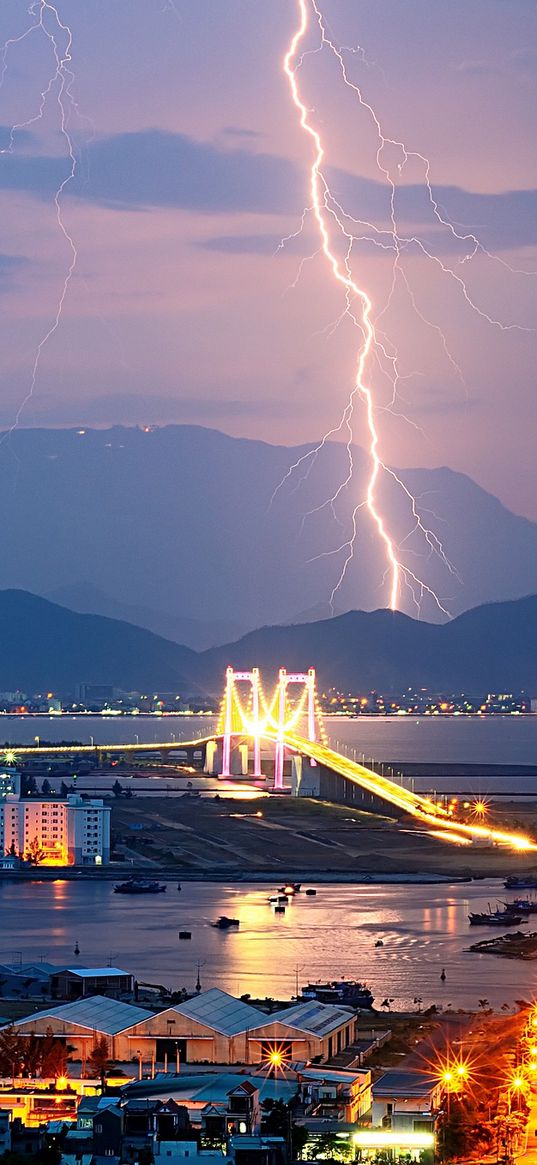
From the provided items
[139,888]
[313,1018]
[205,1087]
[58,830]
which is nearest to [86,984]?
[313,1018]

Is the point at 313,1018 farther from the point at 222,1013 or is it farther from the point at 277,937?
the point at 277,937

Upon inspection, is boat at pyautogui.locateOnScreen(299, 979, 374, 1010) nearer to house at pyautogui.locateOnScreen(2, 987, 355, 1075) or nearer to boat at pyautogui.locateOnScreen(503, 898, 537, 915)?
house at pyautogui.locateOnScreen(2, 987, 355, 1075)

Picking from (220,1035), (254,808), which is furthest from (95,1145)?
(254,808)

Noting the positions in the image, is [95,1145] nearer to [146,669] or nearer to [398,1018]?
[398,1018]

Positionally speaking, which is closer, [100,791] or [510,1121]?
[510,1121]

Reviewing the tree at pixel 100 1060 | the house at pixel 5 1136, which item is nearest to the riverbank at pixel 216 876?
the tree at pixel 100 1060

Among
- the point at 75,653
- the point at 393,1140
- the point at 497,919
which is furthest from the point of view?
the point at 75,653

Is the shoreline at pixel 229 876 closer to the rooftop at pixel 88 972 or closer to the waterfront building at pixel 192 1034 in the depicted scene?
the rooftop at pixel 88 972
